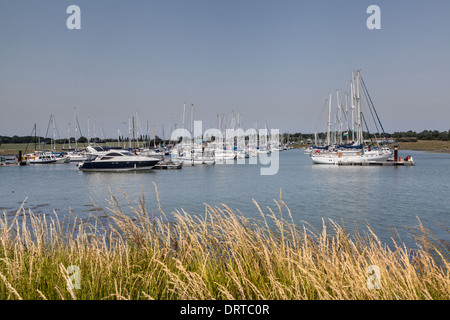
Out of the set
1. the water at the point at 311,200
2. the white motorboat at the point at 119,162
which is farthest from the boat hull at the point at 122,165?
the water at the point at 311,200

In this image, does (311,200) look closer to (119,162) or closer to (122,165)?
(122,165)

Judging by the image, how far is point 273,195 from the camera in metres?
29.0

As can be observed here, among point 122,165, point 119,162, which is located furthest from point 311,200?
point 119,162

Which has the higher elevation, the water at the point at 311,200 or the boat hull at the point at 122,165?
the boat hull at the point at 122,165

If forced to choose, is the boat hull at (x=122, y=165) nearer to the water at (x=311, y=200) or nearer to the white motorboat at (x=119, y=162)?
the white motorboat at (x=119, y=162)

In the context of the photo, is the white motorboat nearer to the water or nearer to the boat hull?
the boat hull

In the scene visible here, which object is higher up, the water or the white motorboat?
the white motorboat

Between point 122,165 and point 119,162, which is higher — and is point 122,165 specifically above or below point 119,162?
below

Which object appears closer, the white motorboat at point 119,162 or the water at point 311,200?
the water at point 311,200

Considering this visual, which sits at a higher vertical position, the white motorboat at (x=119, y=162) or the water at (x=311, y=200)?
the white motorboat at (x=119, y=162)

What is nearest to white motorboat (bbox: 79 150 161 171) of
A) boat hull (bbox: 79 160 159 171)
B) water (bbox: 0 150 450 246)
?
boat hull (bbox: 79 160 159 171)

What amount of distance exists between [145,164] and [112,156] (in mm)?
5012

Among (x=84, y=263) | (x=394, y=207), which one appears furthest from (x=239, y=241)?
(x=394, y=207)

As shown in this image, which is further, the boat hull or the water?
the boat hull
